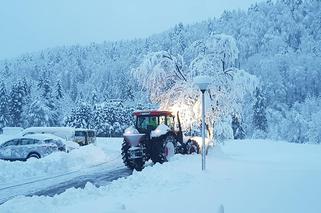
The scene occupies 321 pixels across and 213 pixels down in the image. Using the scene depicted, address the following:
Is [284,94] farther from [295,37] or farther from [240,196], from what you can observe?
[240,196]

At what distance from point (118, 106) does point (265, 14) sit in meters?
87.4

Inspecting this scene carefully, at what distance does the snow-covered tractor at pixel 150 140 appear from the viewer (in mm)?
20047

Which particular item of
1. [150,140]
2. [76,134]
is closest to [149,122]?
[150,140]

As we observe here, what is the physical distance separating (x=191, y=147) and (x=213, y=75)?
5.90 metres

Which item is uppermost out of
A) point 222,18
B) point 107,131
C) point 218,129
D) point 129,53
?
point 222,18

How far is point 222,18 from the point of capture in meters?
151

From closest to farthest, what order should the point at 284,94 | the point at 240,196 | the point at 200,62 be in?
1. the point at 240,196
2. the point at 200,62
3. the point at 284,94

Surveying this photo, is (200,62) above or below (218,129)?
above

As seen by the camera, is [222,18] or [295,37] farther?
[222,18]

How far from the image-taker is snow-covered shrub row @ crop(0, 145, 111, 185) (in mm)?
16750

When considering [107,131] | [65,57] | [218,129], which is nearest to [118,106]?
[107,131]

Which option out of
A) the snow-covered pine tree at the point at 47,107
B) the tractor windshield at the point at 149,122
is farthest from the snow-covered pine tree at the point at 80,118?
the tractor windshield at the point at 149,122

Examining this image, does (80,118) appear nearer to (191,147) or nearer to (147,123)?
(191,147)

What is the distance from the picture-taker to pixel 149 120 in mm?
21422
